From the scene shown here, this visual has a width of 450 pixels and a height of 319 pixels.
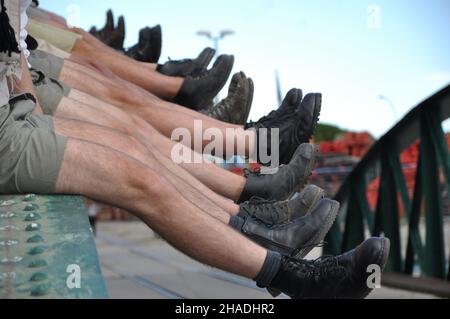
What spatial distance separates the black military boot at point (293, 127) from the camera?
9.48 ft

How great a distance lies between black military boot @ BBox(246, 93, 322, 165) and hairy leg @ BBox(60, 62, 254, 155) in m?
0.07

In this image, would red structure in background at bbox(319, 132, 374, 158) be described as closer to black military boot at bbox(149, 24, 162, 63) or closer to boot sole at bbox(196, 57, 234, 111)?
black military boot at bbox(149, 24, 162, 63)

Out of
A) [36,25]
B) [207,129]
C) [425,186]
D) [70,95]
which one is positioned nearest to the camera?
[70,95]

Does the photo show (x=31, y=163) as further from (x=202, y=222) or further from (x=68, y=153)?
(x=202, y=222)

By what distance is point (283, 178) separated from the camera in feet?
9.30

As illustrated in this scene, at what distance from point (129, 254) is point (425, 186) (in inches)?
288

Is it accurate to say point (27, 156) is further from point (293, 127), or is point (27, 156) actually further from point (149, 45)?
point (149, 45)

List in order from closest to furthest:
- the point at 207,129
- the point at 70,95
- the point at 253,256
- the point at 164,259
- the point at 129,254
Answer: the point at 253,256 < the point at 70,95 < the point at 207,129 < the point at 164,259 < the point at 129,254

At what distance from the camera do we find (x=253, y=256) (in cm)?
216

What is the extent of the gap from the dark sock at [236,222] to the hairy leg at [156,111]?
645 mm

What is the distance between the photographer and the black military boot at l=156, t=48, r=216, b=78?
3621 mm

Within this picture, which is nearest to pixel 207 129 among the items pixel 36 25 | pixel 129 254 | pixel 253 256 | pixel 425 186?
pixel 253 256

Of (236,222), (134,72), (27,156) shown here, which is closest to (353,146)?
(134,72)

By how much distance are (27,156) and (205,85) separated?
1592 mm
